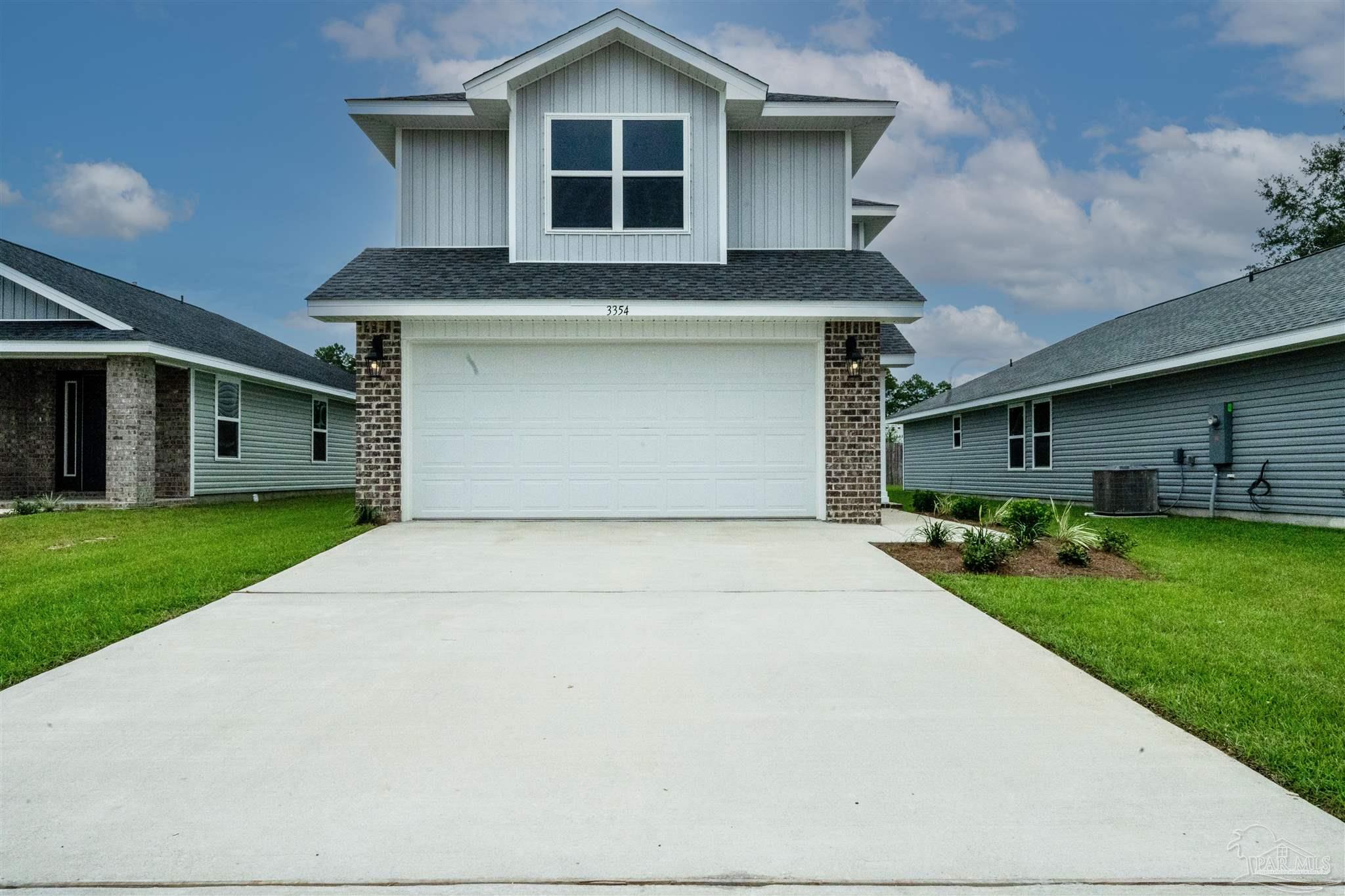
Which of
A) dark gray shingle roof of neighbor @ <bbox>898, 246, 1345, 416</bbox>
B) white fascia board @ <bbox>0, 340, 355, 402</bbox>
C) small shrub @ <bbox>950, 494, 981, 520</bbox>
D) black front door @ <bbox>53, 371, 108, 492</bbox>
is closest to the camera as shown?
dark gray shingle roof of neighbor @ <bbox>898, 246, 1345, 416</bbox>

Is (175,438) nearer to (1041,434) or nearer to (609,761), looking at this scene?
(609,761)

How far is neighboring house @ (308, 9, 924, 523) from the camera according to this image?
36.2 feet

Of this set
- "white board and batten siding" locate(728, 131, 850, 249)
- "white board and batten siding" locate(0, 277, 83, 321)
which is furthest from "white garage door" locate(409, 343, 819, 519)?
"white board and batten siding" locate(0, 277, 83, 321)

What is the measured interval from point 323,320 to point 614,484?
14.6 ft

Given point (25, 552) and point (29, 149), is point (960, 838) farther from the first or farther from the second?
point (29, 149)

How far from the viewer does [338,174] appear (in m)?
20.7

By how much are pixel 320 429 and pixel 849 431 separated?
14.9 meters

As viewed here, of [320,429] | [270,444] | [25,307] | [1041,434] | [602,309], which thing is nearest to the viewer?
[602,309]

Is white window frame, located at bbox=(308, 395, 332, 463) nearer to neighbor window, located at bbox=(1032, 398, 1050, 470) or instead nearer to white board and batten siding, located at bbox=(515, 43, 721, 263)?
white board and batten siding, located at bbox=(515, 43, 721, 263)

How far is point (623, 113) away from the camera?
1202 centimetres

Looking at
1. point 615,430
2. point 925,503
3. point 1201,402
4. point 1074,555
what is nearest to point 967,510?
point 925,503

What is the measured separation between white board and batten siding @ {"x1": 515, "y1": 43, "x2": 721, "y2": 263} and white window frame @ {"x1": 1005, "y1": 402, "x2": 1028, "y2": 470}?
35.5 feet

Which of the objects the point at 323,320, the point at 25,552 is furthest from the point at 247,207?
the point at 25,552

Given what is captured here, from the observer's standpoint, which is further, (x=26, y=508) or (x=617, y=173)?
(x=26, y=508)
